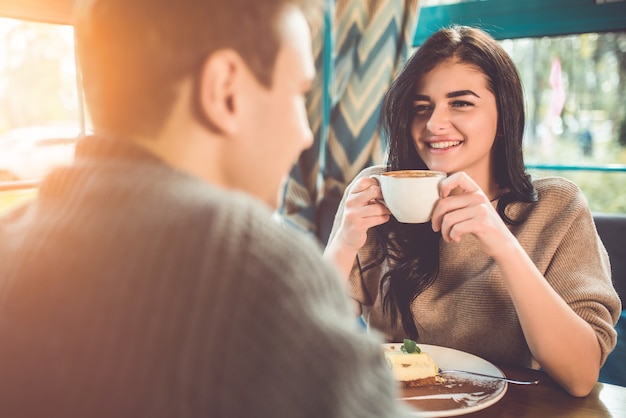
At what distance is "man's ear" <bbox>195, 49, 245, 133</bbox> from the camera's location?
52 centimetres

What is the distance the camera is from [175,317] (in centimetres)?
42

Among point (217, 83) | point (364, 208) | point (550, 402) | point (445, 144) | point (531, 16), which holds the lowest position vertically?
point (550, 402)

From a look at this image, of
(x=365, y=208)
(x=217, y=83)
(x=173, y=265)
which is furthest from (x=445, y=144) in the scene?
(x=173, y=265)

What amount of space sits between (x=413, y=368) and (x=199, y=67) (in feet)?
2.18

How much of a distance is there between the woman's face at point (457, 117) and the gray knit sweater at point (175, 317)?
107 cm

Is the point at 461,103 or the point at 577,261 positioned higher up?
the point at 461,103

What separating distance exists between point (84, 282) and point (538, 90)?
2.40 metres

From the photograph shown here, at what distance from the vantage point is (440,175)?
3.72 ft

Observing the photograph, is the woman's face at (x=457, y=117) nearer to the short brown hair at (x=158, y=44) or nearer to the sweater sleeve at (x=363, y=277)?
the sweater sleeve at (x=363, y=277)

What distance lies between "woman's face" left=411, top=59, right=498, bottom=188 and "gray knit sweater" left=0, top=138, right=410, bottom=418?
1067mm

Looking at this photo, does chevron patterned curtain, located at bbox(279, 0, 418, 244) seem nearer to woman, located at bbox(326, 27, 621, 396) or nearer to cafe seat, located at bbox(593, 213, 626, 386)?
woman, located at bbox(326, 27, 621, 396)

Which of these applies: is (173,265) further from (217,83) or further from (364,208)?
(364,208)

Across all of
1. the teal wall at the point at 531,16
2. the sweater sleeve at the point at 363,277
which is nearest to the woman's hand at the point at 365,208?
the sweater sleeve at the point at 363,277

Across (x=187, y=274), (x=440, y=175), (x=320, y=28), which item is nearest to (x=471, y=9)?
(x=320, y=28)
